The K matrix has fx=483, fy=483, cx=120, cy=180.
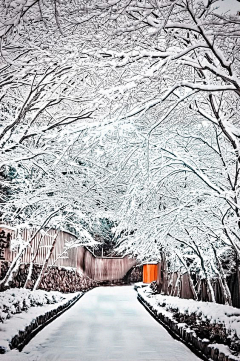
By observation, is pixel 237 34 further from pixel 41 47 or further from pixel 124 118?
pixel 41 47

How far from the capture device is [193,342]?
934 centimetres

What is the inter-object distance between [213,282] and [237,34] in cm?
1225

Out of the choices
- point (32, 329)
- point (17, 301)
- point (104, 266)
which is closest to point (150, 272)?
point (104, 266)

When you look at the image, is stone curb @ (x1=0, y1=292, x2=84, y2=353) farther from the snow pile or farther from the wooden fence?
the snow pile

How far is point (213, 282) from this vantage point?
54.4ft

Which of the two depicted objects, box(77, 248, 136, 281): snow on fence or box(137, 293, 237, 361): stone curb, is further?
box(77, 248, 136, 281): snow on fence

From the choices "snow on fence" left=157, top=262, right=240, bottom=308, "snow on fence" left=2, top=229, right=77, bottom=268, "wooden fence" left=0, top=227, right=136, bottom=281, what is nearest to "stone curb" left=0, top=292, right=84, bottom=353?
"wooden fence" left=0, top=227, right=136, bottom=281

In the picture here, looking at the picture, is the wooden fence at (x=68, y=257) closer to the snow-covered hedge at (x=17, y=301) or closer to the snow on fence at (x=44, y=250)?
the snow on fence at (x=44, y=250)

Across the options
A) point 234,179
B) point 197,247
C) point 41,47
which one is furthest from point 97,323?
point 41,47

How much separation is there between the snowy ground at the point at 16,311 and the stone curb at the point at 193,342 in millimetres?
3226

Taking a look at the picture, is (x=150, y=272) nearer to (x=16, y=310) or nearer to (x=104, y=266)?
(x=104, y=266)

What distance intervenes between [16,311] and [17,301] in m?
0.54

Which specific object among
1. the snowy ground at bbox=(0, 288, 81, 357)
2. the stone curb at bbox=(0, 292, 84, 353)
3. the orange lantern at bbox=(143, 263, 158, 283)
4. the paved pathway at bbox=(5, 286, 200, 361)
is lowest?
the paved pathway at bbox=(5, 286, 200, 361)

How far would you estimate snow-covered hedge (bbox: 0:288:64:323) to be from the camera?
37.3 ft
